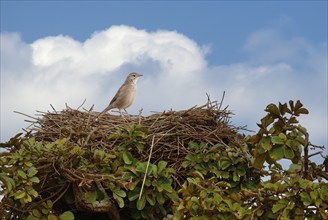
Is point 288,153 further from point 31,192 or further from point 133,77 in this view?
point 133,77

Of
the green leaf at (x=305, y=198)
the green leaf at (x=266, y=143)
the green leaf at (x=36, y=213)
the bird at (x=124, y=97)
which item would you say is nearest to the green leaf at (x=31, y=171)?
the green leaf at (x=36, y=213)

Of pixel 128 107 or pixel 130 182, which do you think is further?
pixel 128 107

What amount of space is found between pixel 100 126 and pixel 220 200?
2708 millimetres

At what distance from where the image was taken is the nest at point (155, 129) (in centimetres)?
804

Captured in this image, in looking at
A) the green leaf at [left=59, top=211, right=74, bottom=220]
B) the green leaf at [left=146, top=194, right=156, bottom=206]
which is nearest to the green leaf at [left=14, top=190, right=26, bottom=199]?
the green leaf at [left=59, top=211, right=74, bottom=220]

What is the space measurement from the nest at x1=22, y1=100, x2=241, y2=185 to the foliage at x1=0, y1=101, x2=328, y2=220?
3.1 inches

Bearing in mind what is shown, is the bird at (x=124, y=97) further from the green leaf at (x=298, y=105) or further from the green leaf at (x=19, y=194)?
the green leaf at (x=298, y=105)

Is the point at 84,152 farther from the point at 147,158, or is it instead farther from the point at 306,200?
the point at 306,200

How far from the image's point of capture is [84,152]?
7.46 meters

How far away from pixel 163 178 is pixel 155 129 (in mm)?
1002

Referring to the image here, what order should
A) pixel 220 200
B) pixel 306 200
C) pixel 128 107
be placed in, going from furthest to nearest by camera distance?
pixel 128 107
pixel 220 200
pixel 306 200

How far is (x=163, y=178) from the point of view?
7344mm

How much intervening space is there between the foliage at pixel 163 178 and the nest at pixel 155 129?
0.26ft

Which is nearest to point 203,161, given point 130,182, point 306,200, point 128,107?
point 130,182
